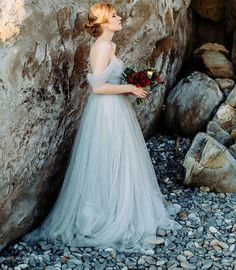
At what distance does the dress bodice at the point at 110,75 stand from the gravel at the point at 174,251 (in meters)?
1.58

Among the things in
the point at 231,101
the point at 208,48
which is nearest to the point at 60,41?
the point at 231,101

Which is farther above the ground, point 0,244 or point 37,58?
point 37,58

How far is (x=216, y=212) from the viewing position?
595 cm

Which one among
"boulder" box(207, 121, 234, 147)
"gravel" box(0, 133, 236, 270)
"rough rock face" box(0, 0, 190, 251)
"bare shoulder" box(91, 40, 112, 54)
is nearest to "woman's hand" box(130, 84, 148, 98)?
"bare shoulder" box(91, 40, 112, 54)

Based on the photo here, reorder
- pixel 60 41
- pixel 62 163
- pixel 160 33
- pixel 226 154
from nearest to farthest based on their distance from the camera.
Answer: pixel 60 41 → pixel 62 163 → pixel 226 154 → pixel 160 33

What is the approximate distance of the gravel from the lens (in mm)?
4918

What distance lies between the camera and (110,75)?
5211mm

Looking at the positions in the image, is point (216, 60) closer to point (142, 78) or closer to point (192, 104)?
point (192, 104)

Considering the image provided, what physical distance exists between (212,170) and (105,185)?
170cm

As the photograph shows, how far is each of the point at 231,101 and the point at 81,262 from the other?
12.7ft

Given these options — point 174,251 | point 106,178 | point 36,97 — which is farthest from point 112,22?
point 174,251

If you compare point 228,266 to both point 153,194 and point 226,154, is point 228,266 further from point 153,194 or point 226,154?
point 226,154

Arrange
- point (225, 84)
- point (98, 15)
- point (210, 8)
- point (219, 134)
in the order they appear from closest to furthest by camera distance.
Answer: point (98, 15)
point (219, 134)
point (225, 84)
point (210, 8)

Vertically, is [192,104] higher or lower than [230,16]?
lower
